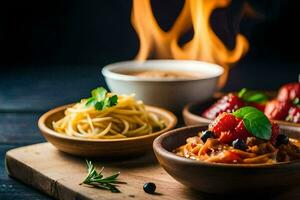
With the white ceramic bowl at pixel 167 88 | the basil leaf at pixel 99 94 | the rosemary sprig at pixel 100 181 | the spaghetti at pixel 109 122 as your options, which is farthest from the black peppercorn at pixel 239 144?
the white ceramic bowl at pixel 167 88

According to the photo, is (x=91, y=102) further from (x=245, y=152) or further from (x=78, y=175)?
(x=245, y=152)

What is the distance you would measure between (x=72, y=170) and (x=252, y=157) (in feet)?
2.52

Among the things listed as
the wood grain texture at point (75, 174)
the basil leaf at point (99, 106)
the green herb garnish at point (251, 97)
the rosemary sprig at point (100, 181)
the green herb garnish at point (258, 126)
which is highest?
the green herb garnish at point (258, 126)

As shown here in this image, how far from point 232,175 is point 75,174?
0.71 meters

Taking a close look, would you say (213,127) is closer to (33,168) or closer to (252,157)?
(252,157)

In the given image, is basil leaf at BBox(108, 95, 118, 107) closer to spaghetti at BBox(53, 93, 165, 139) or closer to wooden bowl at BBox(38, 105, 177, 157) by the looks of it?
spaghetti at BBox(53, 93, 165, 139)

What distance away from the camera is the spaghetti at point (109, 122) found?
2982 millimetres

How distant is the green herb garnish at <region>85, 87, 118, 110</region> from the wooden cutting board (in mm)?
260

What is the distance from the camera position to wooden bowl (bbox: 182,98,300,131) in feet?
9.43

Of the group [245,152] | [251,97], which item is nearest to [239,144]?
[245,152]

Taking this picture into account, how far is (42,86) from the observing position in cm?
486

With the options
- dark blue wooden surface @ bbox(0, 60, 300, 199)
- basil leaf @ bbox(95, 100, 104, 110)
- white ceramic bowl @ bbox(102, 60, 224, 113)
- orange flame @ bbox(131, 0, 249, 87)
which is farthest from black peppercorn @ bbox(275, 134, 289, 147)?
orange flame @ bbox(131, 0, 249, 87)

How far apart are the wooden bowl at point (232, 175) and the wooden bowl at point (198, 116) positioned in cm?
57

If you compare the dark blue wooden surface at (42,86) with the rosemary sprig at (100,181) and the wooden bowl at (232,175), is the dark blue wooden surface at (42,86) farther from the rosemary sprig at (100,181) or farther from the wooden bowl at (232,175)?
the wooden bowl at (232,175)
